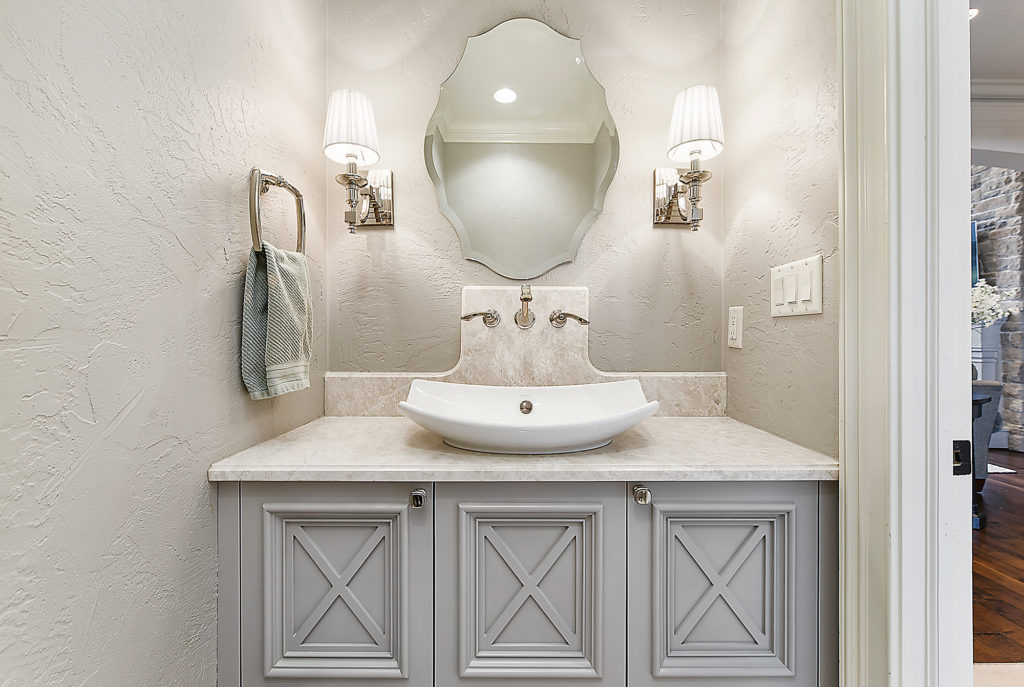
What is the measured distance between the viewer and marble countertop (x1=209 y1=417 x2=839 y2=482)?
3.01 ft

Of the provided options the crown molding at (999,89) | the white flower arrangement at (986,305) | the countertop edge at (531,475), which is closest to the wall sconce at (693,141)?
the countertop edge at (531,475)

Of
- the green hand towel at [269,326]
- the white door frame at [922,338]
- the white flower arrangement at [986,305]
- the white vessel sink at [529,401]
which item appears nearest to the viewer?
the white door frame at [922,338]

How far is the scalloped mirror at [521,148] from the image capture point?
150cm

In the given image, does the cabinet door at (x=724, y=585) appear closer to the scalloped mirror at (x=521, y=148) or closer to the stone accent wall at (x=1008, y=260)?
the scalloped mirror at (x=521, y=148)

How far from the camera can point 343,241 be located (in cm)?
153

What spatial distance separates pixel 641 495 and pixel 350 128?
1182mm

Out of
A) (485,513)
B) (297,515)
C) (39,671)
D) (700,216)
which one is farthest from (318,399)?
(700,216)

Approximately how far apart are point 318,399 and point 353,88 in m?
0.98

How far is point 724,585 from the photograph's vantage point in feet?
3.10

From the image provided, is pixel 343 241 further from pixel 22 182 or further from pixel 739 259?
pixel 739 259

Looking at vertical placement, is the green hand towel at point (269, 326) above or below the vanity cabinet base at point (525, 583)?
above

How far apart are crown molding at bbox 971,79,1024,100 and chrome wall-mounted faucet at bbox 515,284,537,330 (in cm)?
285

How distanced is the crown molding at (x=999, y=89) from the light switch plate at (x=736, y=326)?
7.88ft

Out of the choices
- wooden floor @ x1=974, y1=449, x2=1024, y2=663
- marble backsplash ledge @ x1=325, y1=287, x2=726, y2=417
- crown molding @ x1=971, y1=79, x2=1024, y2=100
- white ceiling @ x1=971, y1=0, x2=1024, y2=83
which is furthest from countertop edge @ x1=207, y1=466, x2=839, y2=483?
crown molding @ x1=971, y1=79, x2=1024, y2=100
